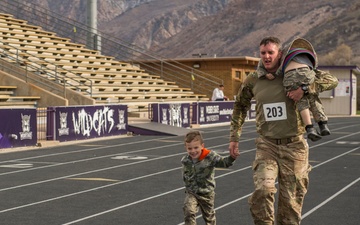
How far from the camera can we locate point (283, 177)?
772 centimetres

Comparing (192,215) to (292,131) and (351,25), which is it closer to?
(292,131)

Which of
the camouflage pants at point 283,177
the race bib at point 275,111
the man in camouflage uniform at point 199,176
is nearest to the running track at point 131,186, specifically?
the man in camouflage uniform at point 199,176

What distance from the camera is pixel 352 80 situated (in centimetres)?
5672

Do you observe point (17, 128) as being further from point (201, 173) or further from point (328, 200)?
point (201, 173)

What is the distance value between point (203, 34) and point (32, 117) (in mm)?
146759

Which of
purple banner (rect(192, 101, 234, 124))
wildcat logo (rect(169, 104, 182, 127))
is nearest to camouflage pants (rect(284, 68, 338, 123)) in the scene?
wildcat logo (rect(169, 104, 182, 127))

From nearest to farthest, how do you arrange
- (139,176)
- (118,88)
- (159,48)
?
(139,176), (118,88), (159,48)

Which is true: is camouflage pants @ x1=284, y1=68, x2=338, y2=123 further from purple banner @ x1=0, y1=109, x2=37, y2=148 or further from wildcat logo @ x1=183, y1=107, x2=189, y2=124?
wildcat logo @ x1=183, y1=107, x2=189, y2=124

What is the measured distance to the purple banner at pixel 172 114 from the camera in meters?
32.7

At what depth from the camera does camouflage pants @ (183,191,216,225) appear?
821 centimetres

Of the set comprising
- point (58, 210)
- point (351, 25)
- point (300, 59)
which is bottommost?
point (58, 210)

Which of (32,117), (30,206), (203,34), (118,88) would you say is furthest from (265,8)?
(30,206)

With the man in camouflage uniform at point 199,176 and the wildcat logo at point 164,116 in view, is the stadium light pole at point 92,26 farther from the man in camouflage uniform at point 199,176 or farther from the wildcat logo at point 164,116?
the man in camouflage uniform at point 199,176

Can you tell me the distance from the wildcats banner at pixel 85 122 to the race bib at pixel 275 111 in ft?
58.1
